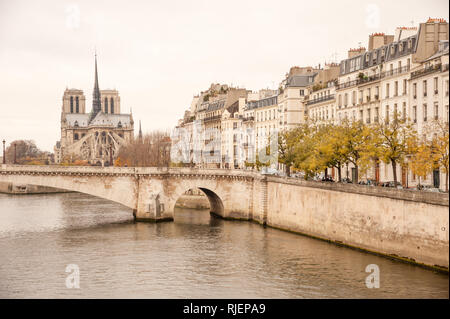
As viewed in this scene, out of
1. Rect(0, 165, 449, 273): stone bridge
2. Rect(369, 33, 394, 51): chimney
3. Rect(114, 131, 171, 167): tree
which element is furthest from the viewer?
Rect(114, 131, 171, 167): tree

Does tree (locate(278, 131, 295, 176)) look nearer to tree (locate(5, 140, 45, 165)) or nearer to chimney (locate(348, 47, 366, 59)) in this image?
chimney (locate(348, 47, 366, 59))

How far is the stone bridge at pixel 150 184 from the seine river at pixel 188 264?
2886 mm

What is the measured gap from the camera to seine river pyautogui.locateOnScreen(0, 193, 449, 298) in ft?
96.1

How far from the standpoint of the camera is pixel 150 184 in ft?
181

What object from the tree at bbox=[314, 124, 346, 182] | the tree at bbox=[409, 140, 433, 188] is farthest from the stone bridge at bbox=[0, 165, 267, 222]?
the tree at bbox=[409, 140, 433, 188]

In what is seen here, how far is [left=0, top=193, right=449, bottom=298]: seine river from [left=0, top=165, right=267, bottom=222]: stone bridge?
289cm

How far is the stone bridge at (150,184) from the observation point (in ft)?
175

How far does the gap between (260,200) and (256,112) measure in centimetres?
2826

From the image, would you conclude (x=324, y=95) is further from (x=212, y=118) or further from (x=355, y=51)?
(x=212, y=118)

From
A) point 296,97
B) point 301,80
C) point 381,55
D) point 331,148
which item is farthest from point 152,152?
point 331,148

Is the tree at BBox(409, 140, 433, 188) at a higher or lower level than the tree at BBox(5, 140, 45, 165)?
lower

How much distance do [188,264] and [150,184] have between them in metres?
20.5

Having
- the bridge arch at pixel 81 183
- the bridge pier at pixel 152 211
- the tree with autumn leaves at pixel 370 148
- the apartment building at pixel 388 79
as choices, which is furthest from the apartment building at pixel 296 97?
the bridge arch at pixel 81 183
